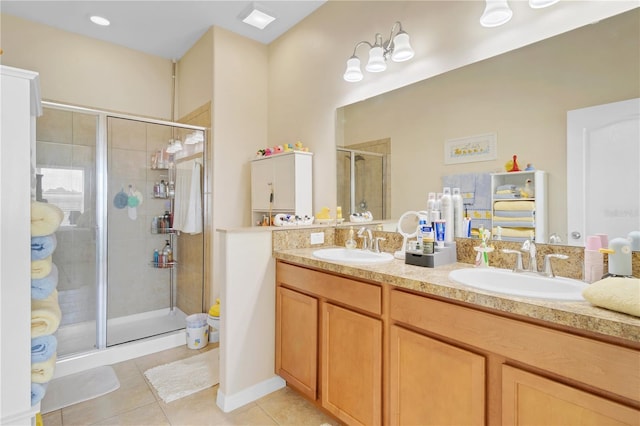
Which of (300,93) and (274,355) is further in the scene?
(300,93)

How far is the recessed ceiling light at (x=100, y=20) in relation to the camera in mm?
2906

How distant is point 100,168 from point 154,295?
1398mm

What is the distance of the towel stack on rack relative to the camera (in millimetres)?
1286

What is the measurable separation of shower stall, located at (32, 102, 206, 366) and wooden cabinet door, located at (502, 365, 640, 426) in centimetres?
282

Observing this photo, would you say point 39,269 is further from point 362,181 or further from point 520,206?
point 520,206

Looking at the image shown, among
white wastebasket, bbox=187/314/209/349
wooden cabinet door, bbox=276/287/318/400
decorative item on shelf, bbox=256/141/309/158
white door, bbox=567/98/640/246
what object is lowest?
white wastebasket, bbox=187/314/209/349

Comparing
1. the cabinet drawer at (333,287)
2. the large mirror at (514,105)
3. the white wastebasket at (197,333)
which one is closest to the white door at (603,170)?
the large mirror at (514,105)

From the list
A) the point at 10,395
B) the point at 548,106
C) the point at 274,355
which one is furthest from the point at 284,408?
the point at 548,106

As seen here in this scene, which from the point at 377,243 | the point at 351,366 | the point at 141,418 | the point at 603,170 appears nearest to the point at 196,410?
the point at 141,418

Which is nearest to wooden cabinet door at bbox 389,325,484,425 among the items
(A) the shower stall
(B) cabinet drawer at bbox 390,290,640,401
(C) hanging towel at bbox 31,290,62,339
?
(B) cabinet drawer at bbox 390,290,640,401

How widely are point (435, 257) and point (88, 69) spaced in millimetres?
3752

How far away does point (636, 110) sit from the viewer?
1220mm

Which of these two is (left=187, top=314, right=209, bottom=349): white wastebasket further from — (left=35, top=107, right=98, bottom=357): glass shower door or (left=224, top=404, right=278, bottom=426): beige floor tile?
(left=224, top=404, right=278, bottom=426): beige floor tile

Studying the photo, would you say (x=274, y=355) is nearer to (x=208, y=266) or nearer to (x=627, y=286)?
(x=208, y=266)
